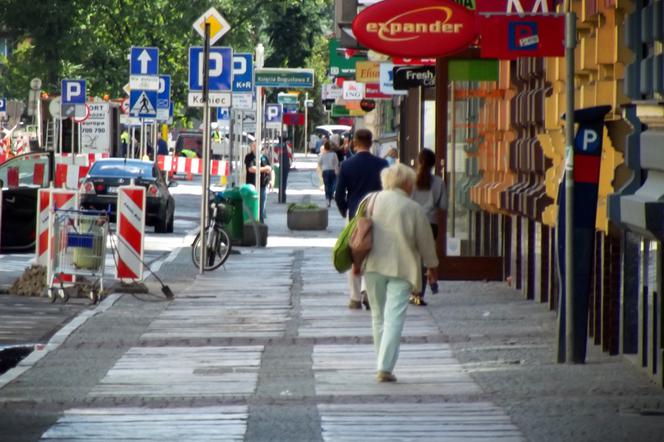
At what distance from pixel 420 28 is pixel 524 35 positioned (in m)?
4.73

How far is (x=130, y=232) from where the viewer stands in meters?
21.8

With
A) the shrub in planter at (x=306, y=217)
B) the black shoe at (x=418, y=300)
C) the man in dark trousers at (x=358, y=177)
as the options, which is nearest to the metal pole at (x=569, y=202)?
A: the man in dark trousers at (x=358, y=177)

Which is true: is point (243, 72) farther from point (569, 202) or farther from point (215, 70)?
point (569, 202)

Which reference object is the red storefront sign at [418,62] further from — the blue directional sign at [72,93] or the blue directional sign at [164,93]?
the blue directional sign at [164,93]

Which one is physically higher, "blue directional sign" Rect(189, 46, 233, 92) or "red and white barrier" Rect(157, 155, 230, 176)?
"blue directional sign" Rect(189, 46, 233, 92)

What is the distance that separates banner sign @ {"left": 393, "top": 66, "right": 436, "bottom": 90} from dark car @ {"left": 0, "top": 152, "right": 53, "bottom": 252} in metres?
5.17

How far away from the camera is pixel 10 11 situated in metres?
62.0

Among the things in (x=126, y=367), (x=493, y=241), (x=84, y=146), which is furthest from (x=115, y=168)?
(x=126, y=367)

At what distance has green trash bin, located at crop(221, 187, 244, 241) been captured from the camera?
2948cm

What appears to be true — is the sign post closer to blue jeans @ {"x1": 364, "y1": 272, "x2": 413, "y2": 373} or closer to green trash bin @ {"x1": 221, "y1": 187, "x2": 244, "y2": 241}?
green trash bin @ {"x1": 221, "y1": 187, "x2": 244, "y2": 241}

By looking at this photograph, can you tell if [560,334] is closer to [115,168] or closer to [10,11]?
[115,168]

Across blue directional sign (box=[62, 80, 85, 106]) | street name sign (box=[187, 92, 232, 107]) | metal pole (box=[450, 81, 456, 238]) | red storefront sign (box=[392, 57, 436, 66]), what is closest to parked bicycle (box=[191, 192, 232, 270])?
street name sign (box=[187, 92, 232, 107])

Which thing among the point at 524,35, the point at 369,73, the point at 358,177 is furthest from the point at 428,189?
the point at 369,73

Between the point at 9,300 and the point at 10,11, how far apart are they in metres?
42.4
